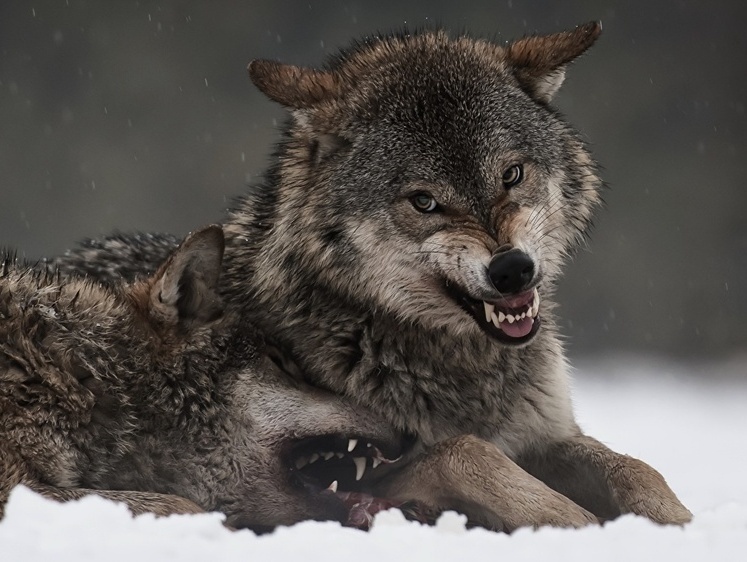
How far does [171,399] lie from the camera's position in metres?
4.09

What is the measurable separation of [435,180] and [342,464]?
3.65 ft

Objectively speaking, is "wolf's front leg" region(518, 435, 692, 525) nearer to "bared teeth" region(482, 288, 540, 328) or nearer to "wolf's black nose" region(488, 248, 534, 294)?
"bared teeth" region(482, 288, 540, 328)

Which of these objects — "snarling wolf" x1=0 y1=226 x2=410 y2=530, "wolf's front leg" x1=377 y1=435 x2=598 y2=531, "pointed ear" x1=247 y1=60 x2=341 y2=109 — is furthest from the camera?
"pointed ear" x1=247 y1=60 x2=341 y2=109

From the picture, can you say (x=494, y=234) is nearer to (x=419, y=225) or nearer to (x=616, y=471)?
(x=419, y=225)

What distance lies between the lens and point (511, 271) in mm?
3836

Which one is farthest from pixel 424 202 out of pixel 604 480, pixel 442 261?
pixel 604 480

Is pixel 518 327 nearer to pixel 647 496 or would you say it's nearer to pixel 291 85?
pixel 647 496

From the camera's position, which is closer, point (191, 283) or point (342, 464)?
point (342, 464)

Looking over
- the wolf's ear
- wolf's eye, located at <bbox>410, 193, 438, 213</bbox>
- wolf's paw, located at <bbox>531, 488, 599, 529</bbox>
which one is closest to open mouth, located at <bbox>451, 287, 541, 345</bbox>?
wolf's eye, located at <bbox>410, 193, 438, 213</bbox>

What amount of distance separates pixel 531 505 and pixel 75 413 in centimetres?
160

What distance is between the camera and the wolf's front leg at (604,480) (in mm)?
4172

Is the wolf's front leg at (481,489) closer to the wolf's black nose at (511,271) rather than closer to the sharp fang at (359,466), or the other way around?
the sharp fang at (359,466)

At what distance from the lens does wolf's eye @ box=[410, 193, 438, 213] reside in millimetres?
4145

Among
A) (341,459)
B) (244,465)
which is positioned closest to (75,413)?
(244,465)
